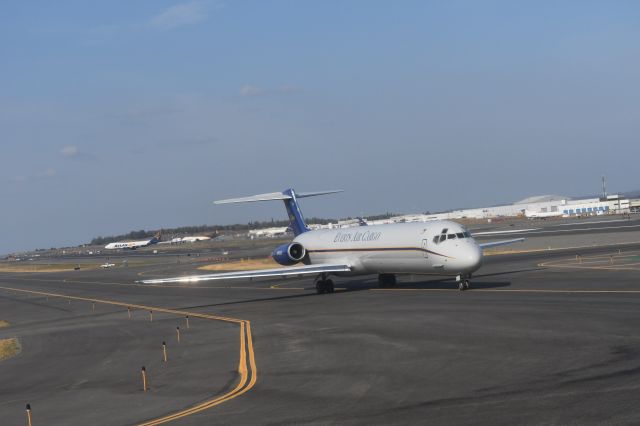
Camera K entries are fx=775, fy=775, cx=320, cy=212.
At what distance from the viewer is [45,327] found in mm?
40281

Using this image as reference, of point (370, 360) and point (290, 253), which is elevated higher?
point (290, 253)

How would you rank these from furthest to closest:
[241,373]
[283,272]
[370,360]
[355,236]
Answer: [355,236], [283,272], [241,373], [370,360]

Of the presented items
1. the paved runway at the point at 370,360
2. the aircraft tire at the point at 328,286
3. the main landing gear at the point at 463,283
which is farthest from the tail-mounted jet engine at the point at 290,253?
the main landing gear at the point at 463,283

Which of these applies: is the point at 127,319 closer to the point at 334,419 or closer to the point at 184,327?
the point at 184,327

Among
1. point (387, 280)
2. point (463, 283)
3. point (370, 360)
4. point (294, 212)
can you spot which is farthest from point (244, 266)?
point (370, 360)

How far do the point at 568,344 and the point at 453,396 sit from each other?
20.4ft

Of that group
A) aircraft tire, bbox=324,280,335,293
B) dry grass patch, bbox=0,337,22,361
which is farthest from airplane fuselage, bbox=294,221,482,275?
dry grass patch, bbox=0,337,22,361

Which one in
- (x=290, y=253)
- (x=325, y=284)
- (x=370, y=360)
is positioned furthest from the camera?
(x=290, y=253)

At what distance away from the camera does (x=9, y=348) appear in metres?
32.2

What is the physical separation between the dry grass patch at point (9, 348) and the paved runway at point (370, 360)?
0.81 metres

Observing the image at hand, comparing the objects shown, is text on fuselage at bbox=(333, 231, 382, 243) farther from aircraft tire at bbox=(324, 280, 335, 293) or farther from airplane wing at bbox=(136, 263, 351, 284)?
aircraft tire at bbox=(324, 280, 335, 293)

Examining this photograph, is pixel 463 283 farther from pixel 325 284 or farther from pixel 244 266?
pixel 244 266

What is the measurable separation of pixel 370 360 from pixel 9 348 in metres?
18.4

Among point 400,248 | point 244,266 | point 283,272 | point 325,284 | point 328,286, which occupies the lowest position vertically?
point 328,286
